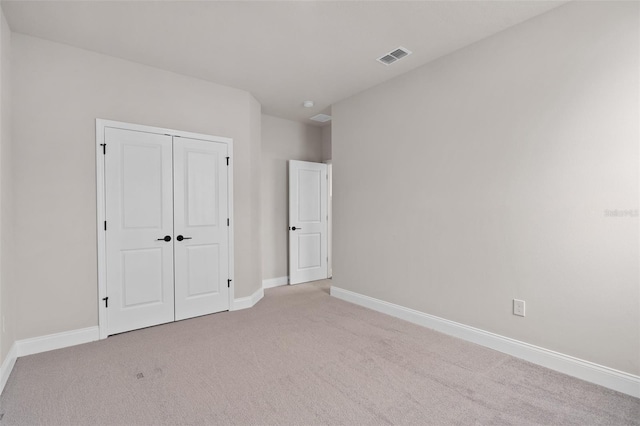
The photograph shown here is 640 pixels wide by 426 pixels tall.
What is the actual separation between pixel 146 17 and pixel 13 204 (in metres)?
1.99

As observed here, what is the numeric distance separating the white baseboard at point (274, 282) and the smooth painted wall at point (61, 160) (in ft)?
8.11

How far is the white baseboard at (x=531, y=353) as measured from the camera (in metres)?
2.16

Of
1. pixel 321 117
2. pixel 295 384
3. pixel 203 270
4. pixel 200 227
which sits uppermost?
pixel 321 117

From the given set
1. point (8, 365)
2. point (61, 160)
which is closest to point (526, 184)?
point (61, 160)

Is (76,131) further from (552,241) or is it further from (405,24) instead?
(552,241)

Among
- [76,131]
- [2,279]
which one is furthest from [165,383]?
[76,131]

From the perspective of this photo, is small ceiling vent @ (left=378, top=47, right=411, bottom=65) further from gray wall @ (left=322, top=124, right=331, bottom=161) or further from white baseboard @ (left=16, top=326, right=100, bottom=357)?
white baseboard @ (left=16, top=326, right=100, bottom=357)

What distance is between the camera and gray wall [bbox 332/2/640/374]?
2199 mm

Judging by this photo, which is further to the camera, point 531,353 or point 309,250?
point 309,250

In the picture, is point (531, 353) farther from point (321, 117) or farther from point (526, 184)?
point (321, 117)

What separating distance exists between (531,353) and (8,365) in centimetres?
416

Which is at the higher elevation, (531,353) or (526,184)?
(526,184)

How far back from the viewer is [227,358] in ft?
8.77

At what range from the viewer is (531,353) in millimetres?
2578
